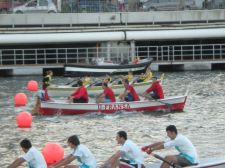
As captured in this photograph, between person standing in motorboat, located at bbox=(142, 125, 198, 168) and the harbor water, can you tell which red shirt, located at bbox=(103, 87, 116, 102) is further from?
person standing in motorboat, located at bbox=(142, 125, 198, 168)

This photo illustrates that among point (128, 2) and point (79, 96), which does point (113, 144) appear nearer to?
point (79, 96)

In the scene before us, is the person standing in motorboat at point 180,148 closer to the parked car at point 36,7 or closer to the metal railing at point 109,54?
the metal railing at point 109,54

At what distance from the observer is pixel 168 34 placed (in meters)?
54.2

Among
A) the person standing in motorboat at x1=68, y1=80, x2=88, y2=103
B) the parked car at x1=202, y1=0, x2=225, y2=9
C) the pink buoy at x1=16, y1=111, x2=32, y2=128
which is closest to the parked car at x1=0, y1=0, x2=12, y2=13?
the parked car at x1=202, y1=0, x2=225, y2=9

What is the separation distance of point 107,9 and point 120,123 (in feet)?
98.3

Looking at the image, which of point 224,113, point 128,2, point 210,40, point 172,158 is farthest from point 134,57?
point 172,158

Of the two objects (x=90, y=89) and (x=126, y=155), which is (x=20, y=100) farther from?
(x=126, y=155)

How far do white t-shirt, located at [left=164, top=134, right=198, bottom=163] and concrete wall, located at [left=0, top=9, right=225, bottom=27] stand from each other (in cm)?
3876

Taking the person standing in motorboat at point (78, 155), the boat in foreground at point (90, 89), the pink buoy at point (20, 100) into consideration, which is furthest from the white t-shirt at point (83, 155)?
the boat in foreground at point (90, 89)

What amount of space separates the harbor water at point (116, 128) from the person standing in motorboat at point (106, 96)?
0.67 meters

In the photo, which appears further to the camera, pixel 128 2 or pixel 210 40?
pixel 128 2

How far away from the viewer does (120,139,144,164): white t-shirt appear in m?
19.3

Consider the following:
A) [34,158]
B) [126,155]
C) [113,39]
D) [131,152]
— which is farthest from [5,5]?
[34,158]

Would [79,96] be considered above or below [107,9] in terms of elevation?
below
